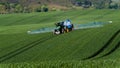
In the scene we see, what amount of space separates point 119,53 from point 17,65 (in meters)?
11.2

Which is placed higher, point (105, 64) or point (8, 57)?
point (105, 64)

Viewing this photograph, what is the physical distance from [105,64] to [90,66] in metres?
0.75

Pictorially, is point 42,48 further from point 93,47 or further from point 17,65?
point 17,65

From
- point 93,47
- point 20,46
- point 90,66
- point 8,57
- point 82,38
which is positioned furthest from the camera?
point 82,38

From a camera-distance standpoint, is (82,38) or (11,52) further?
(82,38)

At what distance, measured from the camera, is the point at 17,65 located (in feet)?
58.7

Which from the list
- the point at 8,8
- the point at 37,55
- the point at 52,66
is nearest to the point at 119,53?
the point at 37,55

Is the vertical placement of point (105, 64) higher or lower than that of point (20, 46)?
higher

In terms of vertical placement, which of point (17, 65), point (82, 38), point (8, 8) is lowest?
point (8, 8)

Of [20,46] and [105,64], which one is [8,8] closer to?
[20,46]

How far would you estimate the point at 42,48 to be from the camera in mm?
32062

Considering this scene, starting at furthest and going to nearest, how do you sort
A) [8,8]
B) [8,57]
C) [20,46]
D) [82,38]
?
1. [8,8]
2. [82,38]
3. [20,46]
4. [8,57]

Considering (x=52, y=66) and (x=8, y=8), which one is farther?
(x=8, y=8)

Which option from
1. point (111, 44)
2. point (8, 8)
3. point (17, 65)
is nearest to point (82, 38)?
point (111, 44)
